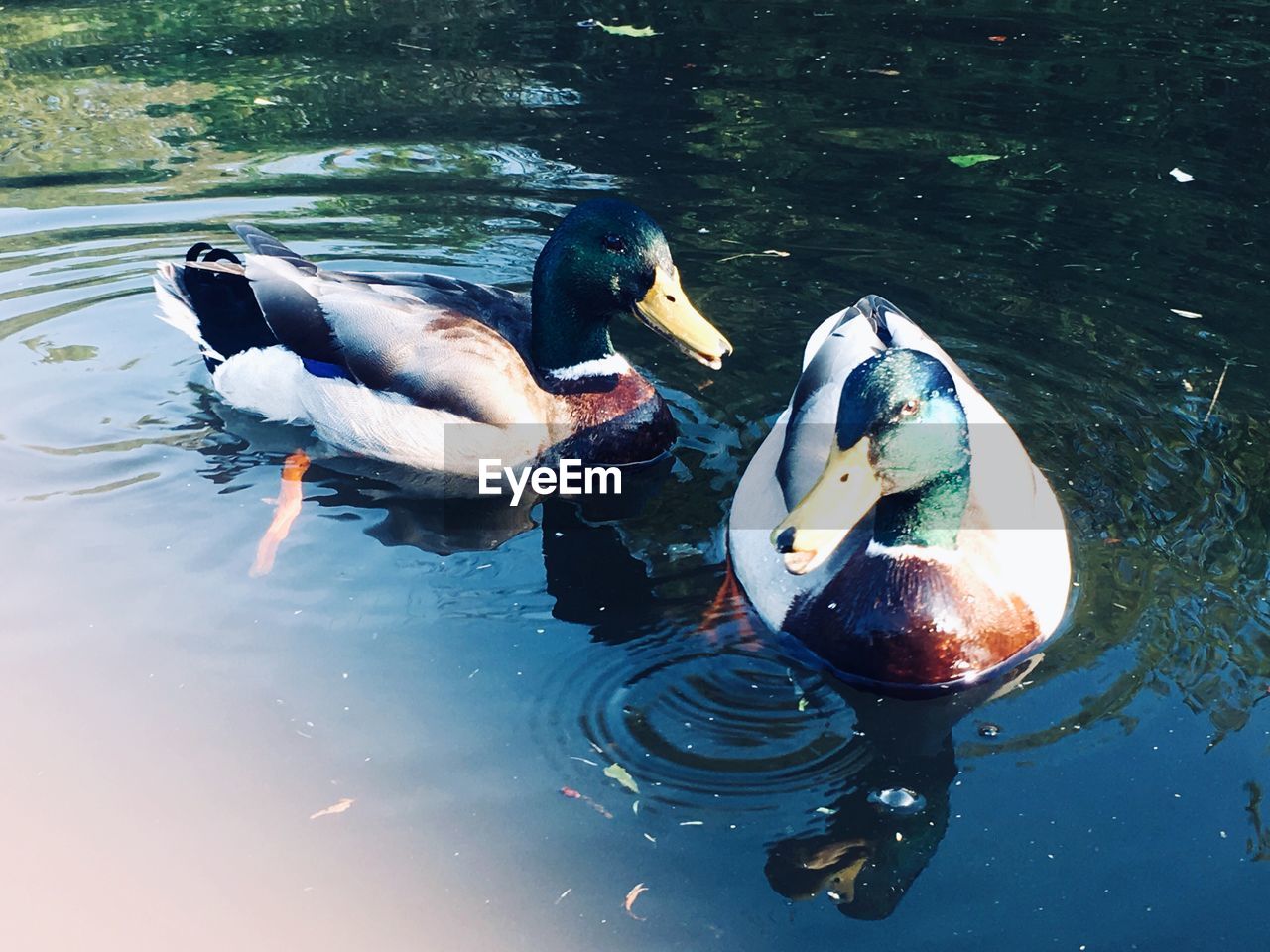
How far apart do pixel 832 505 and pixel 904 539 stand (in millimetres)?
401

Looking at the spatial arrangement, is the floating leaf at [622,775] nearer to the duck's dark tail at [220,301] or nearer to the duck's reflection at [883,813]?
the duck's reflection at [883,813]

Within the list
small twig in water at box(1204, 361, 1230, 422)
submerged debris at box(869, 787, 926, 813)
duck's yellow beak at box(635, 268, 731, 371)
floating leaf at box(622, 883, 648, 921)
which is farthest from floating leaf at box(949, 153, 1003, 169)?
floating leaf at box(622, 883, 648, 921)

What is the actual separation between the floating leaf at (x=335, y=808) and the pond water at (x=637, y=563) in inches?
1.5

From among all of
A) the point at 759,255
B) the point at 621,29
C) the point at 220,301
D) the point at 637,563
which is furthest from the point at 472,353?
the point at 621,29

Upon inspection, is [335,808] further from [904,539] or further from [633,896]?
[904,539]

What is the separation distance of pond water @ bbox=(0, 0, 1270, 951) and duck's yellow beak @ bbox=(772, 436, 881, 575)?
565 mm

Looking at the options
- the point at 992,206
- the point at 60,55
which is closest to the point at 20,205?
the point at 60,55

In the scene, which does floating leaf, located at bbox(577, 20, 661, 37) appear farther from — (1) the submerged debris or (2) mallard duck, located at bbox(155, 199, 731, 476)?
(1) the submerged debris

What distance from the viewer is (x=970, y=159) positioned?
8531mm

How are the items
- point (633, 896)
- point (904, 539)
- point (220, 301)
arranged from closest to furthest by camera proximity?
point (633, 896)
point (904, 539)
point (220, 301)

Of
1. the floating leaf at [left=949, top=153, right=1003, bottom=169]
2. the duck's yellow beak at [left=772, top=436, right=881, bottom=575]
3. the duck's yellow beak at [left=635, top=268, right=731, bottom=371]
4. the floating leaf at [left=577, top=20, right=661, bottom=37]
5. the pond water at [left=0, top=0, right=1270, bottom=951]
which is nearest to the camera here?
the pond water at [left=0, top=0, right=1270, bottom=951]

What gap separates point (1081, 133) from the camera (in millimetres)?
8875

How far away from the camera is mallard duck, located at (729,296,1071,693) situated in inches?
169

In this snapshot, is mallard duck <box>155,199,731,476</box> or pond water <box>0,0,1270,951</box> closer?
pond water <box>0,0,1270,951</box>
